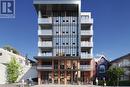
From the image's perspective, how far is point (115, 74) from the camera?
72312 mm

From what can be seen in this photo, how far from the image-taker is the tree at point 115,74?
2832 inches

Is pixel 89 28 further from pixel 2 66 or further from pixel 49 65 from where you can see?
pixel 2 66

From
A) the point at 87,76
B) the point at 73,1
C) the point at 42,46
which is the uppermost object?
the point at 73,1

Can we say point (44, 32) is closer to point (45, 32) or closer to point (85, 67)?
point (45, 32)

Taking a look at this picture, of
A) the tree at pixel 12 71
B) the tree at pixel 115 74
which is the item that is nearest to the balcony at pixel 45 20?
the tree at pixel 12 71

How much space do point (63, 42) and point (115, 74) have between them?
813 inches

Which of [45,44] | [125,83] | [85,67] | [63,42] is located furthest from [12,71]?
[125,83]

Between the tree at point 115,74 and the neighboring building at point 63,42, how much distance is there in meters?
12.4

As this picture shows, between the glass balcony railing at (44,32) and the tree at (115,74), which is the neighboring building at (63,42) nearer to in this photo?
the glass balcony railing at (44,32)

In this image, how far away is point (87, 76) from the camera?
8931 centimetres

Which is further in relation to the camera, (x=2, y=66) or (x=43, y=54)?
(x=43, y=54)

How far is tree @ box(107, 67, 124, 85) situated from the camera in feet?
236

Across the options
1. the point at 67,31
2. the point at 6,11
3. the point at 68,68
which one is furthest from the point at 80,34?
the point at 6,11

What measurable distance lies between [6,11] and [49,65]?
38.6 meters
